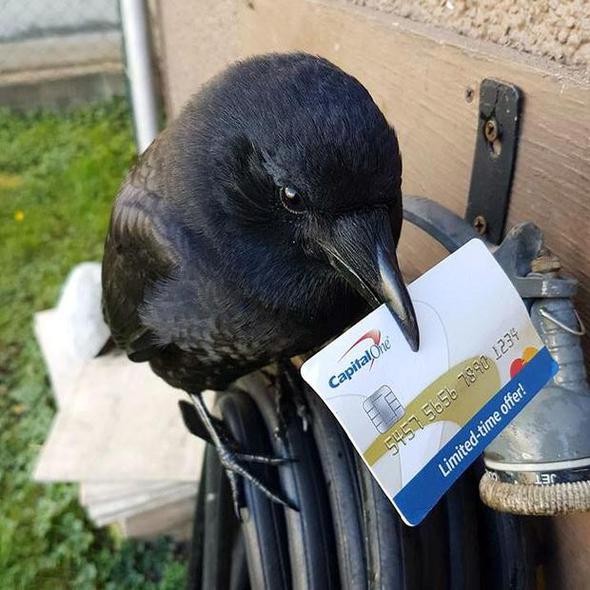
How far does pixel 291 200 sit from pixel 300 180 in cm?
4

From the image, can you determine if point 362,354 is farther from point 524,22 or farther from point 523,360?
point 524,22

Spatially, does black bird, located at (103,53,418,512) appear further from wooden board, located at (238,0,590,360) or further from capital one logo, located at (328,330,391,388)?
wooden board, located at (238,0,590,360)

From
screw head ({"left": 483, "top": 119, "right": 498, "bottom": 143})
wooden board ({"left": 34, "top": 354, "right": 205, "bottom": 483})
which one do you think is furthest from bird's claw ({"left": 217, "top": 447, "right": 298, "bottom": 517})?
wooden board ({"left": 34, "top": 354, "right": 205, "bottom": 483})

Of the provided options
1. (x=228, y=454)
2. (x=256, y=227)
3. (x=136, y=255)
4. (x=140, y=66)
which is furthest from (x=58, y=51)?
(x=256, y=227)

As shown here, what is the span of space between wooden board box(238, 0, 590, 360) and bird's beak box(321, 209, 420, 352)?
0.65 feet

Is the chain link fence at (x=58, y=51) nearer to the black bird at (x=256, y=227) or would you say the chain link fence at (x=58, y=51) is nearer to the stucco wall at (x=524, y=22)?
the black bird at (x=256, y=227)

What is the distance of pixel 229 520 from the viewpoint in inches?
59.6

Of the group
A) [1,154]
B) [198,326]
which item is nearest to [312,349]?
[198,326]

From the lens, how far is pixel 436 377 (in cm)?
73

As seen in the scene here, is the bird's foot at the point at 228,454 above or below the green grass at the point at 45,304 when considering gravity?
above

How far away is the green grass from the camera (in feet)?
7.50

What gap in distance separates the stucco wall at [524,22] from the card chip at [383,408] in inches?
17.4

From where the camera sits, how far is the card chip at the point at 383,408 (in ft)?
2.29

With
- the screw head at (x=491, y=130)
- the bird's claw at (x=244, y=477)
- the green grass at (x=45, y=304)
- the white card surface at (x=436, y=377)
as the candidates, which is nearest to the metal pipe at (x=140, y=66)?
the green grass at (x=45, y=304)
